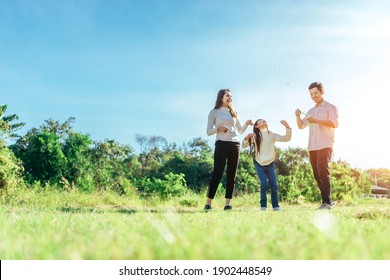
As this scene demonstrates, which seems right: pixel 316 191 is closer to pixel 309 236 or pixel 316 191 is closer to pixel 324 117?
pixel 324 117

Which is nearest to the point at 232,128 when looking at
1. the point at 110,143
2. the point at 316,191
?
the point at 316,191

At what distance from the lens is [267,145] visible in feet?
28.7

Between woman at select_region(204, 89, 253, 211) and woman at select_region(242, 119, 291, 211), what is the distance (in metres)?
0.36

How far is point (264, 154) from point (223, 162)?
936 millimetres

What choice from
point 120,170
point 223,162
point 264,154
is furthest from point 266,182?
point 120,170

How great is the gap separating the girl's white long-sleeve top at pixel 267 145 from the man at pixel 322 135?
736 mm

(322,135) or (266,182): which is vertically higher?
(322,135)

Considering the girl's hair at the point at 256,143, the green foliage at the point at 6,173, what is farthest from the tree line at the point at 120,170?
the girl's hair at the point at 256,143

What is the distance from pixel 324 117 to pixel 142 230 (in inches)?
240

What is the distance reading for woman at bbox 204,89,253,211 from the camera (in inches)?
326

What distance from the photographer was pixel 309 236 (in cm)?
227

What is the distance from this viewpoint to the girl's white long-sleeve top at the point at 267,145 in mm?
8641

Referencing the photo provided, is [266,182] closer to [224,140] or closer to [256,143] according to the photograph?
[256,143]

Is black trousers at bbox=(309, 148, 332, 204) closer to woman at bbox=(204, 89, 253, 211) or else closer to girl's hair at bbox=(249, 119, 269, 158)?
girl's hair at bbox=(249, 119, 269, 158)
